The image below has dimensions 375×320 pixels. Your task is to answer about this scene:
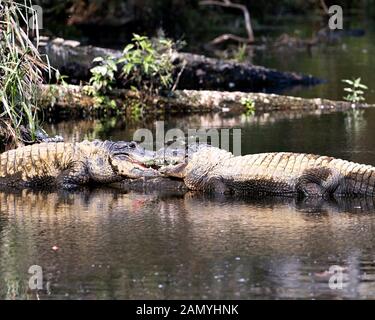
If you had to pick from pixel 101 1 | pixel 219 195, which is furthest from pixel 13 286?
pixel 101 1

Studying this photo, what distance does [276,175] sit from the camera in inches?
396

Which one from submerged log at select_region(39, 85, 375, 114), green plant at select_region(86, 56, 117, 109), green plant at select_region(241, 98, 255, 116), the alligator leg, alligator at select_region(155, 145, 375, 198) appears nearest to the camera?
alligator at select_region(155, 145, 375, 198)

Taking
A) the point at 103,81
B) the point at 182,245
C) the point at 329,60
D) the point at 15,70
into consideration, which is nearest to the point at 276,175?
the point at 182,245

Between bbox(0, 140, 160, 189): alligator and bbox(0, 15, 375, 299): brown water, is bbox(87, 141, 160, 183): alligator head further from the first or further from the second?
bbox(0, 15, 375, 299): brown water

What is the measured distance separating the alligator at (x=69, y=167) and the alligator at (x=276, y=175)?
1.73 feet

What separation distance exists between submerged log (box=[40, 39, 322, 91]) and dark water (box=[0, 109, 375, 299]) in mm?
7878

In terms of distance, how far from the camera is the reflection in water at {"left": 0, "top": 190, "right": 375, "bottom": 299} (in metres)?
7.05

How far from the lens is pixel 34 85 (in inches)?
436

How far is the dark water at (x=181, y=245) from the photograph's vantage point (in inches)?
277

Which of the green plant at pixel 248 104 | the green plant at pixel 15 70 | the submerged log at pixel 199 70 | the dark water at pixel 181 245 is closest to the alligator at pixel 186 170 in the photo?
the dark water at pixel 181 245

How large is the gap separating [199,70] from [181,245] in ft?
40.6

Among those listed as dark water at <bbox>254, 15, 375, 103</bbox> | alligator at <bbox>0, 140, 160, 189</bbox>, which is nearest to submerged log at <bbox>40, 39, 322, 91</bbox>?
dark water at <bbox>254, 15, 375, 103</bbox>

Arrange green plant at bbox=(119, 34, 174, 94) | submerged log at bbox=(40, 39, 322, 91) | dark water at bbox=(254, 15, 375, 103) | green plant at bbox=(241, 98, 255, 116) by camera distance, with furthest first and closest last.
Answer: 1. dark water at bbox=(254, 15, 375, 103)
2. submerged log at bbox=(40, 39, 322, 91)
3. green plant at bbox=(241, 98, 255, 116)
4. green plant at bbox=(119, 34, 174, 94)

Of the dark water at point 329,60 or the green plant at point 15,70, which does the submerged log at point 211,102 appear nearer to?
the dark water at point 329,60
